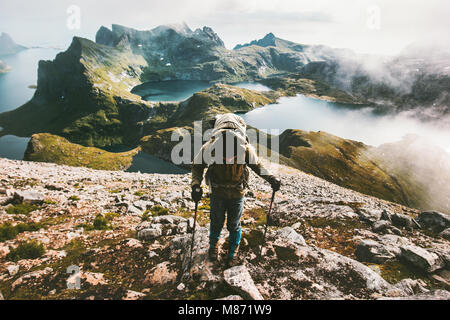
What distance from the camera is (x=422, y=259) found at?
7.38 meters

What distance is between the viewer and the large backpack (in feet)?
19.2

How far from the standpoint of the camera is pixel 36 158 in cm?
10619

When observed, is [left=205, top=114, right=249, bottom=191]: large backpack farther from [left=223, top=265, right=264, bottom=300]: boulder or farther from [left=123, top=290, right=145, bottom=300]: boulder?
[left=123, top=290, right=145, bottom=300]: boulder

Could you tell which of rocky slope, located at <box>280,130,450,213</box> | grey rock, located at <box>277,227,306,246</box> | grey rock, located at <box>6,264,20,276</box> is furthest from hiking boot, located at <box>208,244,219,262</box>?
rocky slope, located at <box>280,130,450,213</box>

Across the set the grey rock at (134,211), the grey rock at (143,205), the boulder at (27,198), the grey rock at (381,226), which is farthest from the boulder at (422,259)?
the boulder at (27,198)

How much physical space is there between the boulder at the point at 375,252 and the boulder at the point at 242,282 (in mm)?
5660

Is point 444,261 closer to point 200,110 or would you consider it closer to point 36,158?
point 36,158


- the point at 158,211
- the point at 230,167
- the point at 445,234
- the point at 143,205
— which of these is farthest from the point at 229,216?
the point at 445,234

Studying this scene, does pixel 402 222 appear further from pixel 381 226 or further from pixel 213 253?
pixel 213 253

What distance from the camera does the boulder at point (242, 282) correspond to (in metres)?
4.99

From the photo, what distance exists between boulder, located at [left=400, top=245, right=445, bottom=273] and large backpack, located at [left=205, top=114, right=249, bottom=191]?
7.00m

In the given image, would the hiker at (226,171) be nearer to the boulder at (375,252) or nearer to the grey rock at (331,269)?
the grey rock at (331,269)
